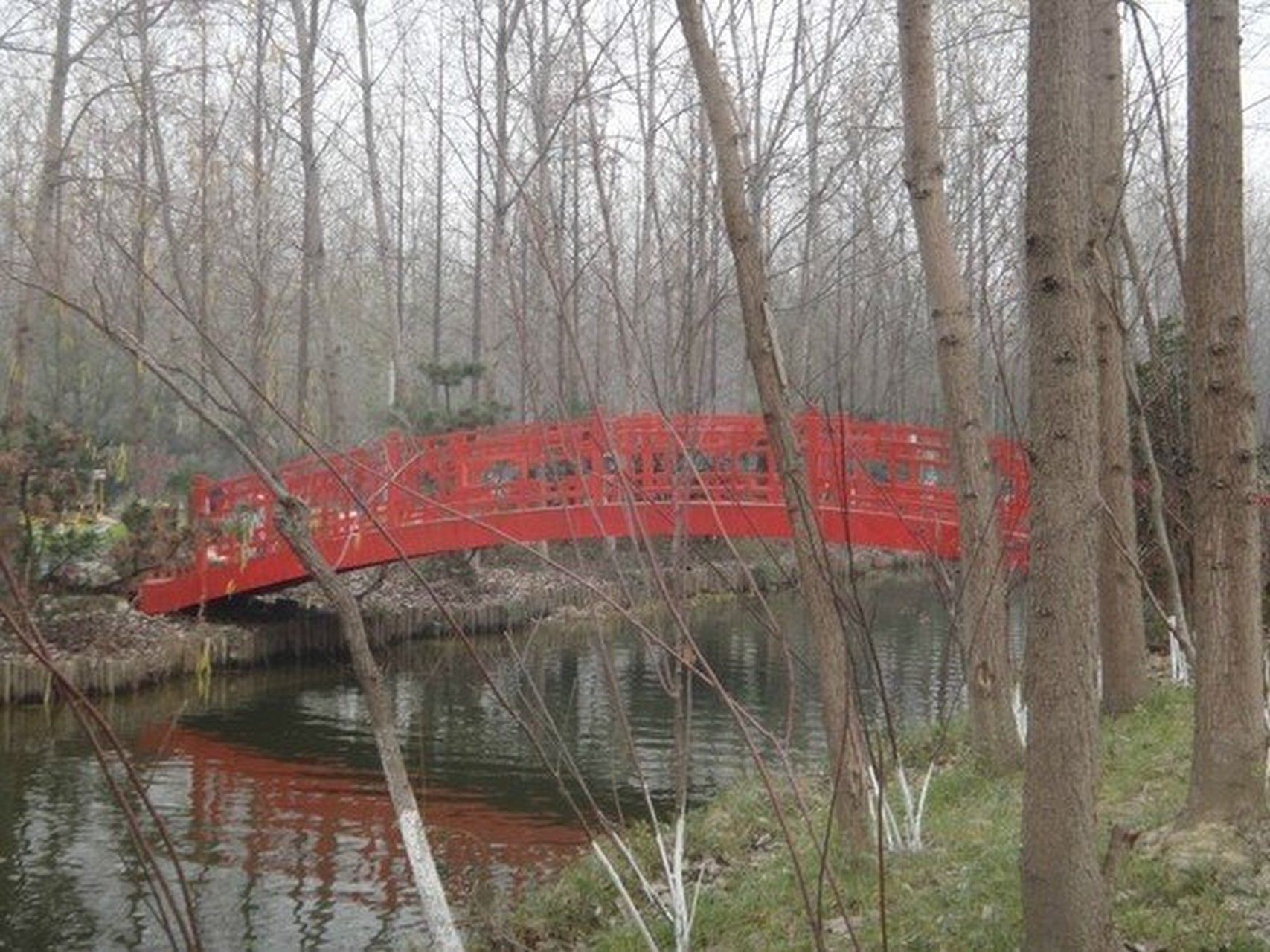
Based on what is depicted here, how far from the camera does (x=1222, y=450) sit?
4418 mm

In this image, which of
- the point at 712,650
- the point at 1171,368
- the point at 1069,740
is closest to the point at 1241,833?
the point at 1069,740

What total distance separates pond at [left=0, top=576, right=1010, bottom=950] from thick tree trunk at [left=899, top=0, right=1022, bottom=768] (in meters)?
1.02

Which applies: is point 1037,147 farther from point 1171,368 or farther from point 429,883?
point 1171,368

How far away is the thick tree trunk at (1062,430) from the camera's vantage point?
9.42 ft

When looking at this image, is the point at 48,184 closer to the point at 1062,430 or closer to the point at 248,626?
the point at 248,626

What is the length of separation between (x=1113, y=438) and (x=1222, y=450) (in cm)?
316

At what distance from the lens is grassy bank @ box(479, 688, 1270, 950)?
3.94 metres

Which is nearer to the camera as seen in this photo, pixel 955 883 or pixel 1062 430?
pixel 1062 430

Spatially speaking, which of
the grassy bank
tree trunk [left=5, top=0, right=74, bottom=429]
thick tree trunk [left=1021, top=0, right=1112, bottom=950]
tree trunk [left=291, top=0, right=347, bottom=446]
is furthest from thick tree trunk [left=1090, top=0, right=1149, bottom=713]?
A: tree trunk [left=291, top=0, right=347, bottom=446]

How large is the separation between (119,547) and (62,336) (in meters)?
5.73

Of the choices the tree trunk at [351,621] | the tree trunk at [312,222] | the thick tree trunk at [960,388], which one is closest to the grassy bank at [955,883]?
the thick tree trunk at [960,388]

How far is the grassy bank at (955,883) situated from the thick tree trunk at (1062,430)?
0.92 ft

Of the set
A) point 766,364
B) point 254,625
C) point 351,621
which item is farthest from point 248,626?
point 351,621

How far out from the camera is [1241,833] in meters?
4.34
